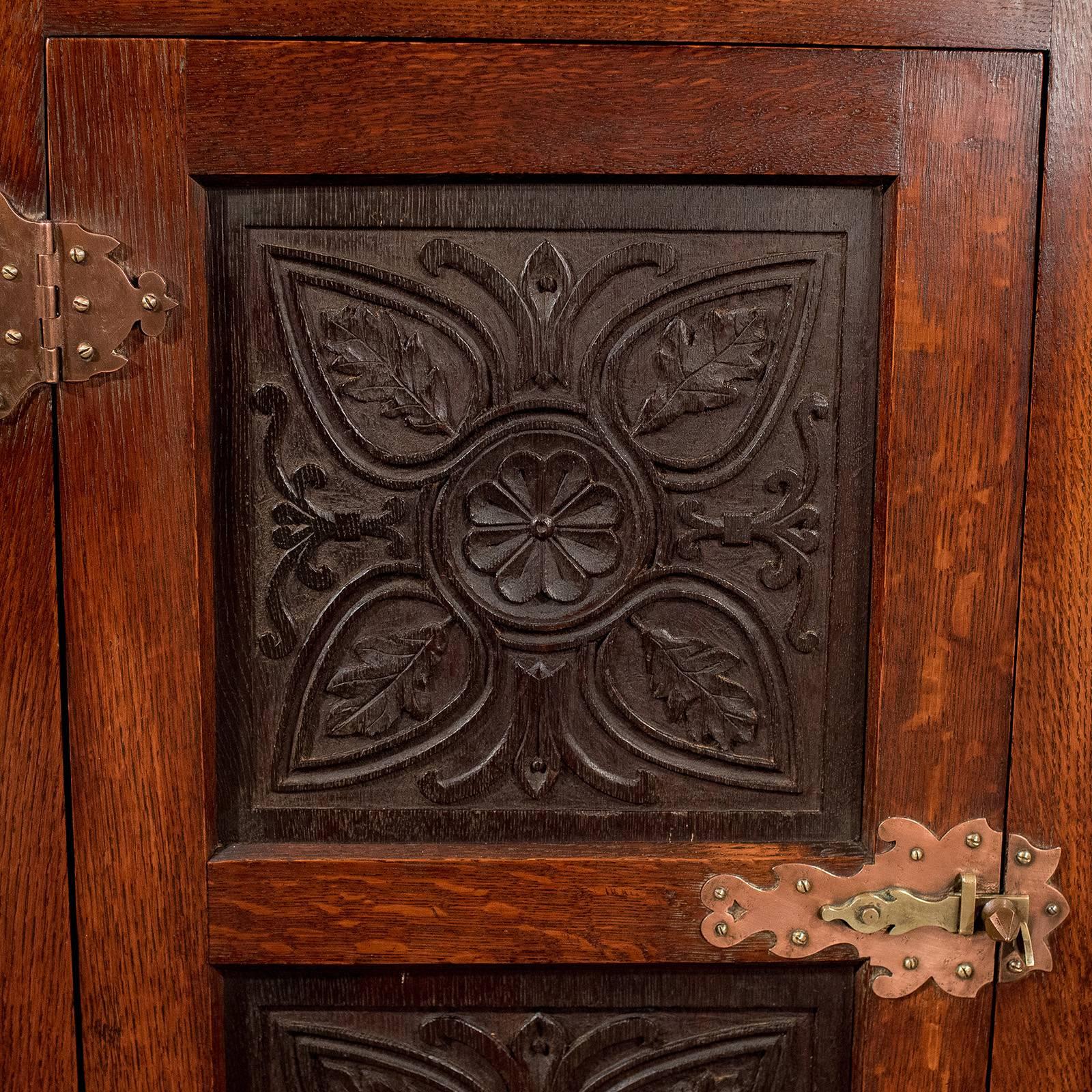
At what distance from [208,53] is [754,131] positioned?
38 cm

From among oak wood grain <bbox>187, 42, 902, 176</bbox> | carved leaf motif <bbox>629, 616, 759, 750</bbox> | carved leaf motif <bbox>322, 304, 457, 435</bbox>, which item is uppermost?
oak wood grain <bbox>187, 42, 902, 176</bbox>

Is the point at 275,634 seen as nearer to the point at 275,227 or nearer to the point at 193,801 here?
the point at 193,801

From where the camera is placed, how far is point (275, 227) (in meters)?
0.71

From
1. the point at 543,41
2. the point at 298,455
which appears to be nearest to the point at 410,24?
the point at 543,41

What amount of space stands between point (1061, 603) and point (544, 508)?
0.38 metres

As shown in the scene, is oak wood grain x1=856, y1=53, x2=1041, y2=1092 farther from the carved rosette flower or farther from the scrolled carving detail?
the carved rosette flower

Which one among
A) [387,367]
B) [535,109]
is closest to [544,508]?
[387,367]

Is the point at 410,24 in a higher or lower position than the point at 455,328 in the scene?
higher

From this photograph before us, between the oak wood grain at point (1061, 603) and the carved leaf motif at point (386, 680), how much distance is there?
1.42ft

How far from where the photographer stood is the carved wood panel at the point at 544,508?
0.71 meters

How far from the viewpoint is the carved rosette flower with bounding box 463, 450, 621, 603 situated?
2.39 ft

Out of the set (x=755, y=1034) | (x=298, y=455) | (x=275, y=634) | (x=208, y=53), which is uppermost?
(x=208, y=53)

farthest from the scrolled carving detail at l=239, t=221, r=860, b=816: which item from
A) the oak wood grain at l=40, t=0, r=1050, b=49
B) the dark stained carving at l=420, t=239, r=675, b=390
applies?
the oak wood grain at l=40, t=0, r=1050, b=49

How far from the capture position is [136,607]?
707 mm
